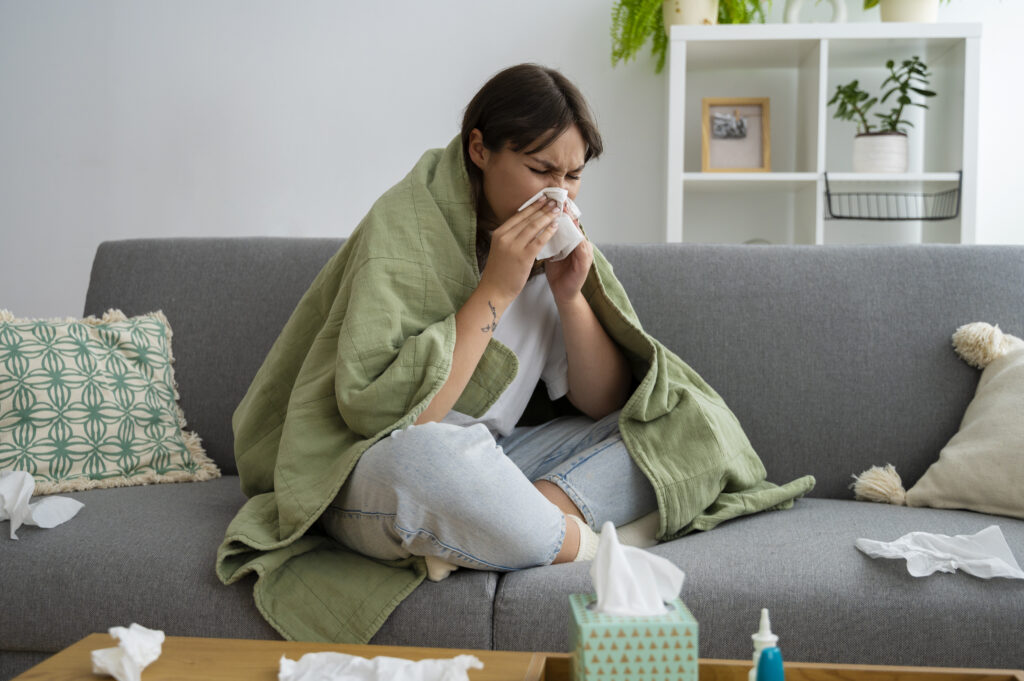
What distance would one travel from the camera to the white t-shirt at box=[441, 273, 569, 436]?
1.55m

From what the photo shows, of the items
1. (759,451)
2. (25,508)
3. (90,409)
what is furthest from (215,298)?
(759,451)

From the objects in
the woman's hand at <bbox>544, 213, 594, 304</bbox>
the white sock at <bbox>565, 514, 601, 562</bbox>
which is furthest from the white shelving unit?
the white sock at <bbox>565, 514, 601, 562</bbox>

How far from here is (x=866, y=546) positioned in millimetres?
1227

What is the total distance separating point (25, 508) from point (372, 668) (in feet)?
2.71

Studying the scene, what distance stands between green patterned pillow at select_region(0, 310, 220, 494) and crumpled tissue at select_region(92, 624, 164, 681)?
880 millimetres

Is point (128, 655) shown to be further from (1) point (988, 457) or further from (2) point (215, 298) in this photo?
(1) point (988, 457)

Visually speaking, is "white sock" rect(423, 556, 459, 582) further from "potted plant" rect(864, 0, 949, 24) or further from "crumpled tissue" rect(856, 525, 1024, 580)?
"potted plant" rect(864, 0, 949, 24)

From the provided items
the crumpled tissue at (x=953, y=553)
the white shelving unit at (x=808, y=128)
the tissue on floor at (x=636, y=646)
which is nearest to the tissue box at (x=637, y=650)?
the tissue on floor at (x=636, y=646)

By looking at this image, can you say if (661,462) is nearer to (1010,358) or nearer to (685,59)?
(1010,358)

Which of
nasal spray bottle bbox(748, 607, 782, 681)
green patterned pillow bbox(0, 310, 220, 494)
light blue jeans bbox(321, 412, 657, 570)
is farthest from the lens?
green patterned pillow bbox(0, 310, 220, 494)

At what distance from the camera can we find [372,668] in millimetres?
786

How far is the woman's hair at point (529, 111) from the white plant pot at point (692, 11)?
1157mm

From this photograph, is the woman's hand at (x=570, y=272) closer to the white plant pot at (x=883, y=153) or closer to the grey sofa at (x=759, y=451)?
the grey sofa at (x=759, y=451)

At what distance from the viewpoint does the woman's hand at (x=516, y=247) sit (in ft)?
4.58
